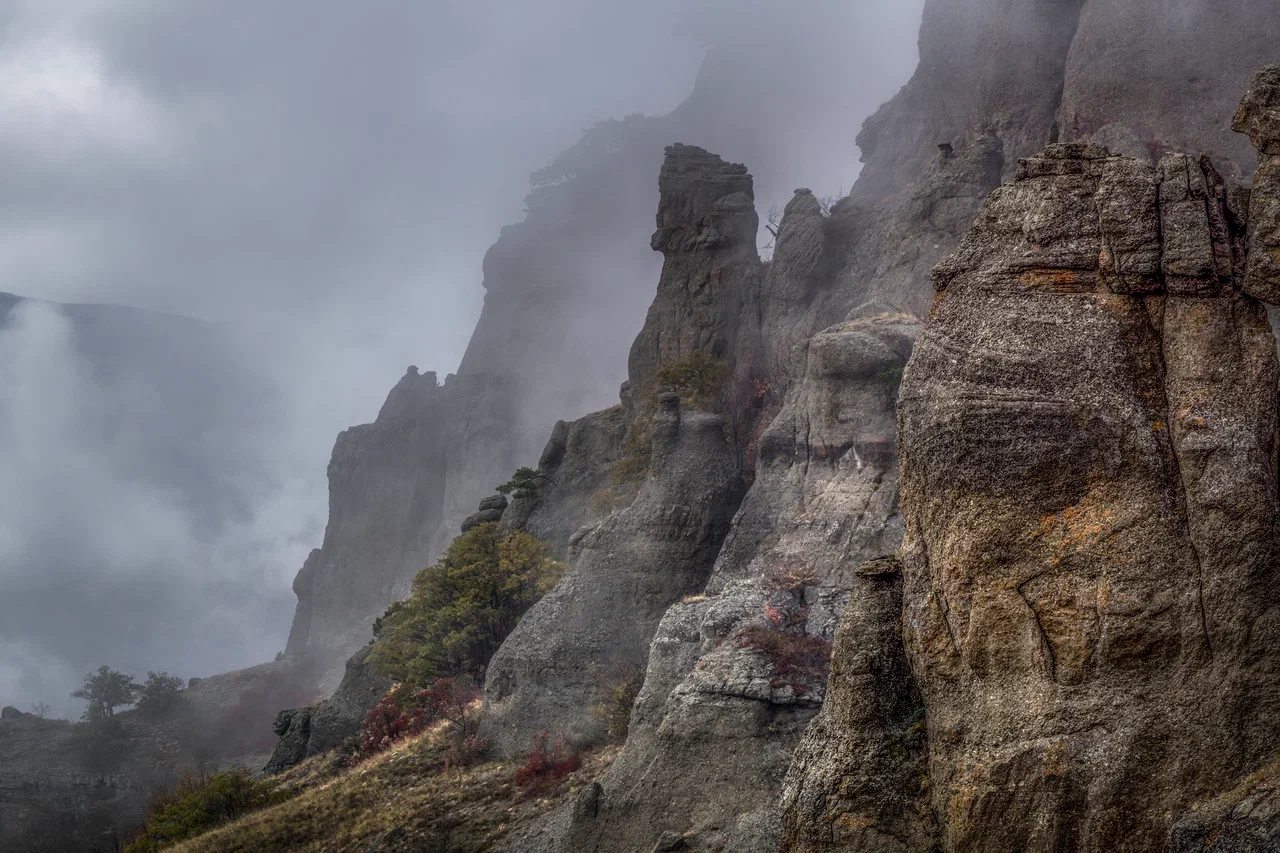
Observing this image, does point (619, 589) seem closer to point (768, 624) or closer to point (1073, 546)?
point (768, 624)

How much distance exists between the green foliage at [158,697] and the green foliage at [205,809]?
39120 mm

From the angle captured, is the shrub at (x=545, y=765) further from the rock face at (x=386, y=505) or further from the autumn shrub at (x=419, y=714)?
the rock face at (x=386, y=505)

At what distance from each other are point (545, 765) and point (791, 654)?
11.0 m

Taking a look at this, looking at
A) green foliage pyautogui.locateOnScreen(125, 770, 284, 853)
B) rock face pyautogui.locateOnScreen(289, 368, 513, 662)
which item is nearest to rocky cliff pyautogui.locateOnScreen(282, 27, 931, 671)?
rock face pyautogui.locateOnScreen(289, 368, 513, 662)

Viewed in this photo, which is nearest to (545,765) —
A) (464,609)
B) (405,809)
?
(405,809)

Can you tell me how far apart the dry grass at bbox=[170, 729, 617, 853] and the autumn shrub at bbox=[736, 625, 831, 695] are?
22.8 feet

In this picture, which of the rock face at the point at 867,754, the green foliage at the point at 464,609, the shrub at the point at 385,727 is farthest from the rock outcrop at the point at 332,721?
the rock face at the point at 867,754

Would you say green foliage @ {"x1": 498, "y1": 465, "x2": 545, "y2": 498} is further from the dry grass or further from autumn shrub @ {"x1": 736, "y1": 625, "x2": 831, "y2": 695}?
autumn shrub @ {"x1": 736, "y1": 625, "x2": 831, "y2": 695}

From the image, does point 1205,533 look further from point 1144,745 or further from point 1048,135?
point 1048,135

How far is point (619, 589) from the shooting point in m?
32.6

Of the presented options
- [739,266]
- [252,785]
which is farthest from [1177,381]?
[739,266]

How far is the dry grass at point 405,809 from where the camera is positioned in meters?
23.5

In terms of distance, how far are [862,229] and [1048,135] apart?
32.8ft

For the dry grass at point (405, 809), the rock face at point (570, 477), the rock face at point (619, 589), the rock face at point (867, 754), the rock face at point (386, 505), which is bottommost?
the dry grass at point (405, 809)
